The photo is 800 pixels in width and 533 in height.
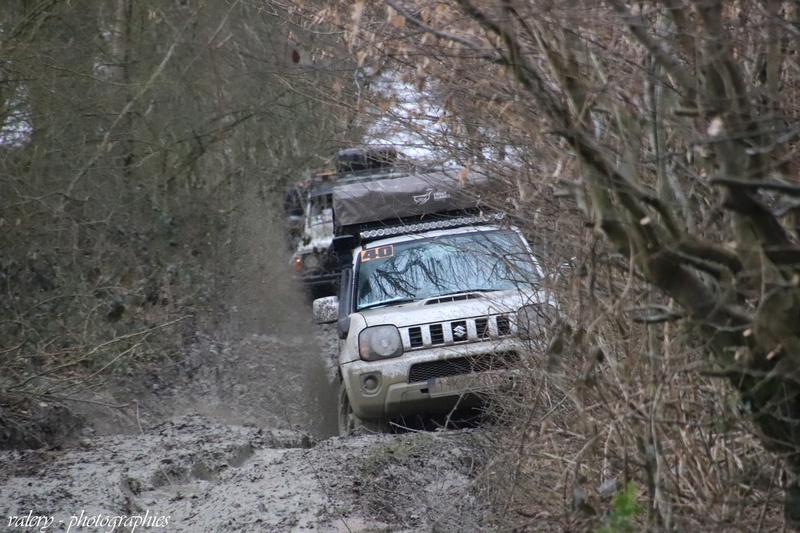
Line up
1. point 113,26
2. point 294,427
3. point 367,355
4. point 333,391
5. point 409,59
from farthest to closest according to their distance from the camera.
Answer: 1. point 113,26
2. point 333,391
3. point 294,427
4. point 367,355
5. point 409,59

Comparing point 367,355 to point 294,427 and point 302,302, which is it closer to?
point 294,427

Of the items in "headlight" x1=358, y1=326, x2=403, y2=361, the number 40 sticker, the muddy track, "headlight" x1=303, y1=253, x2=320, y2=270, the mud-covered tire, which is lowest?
the mud-covered tire

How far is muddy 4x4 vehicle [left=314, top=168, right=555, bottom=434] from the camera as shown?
7066 mm

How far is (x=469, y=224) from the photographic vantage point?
7957 mm

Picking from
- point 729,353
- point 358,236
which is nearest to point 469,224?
point 358,236

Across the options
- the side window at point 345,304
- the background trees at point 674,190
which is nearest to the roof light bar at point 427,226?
the side window at point 345,304

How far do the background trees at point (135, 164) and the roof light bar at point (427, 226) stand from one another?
1.14m

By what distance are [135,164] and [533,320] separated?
10116 millimetres

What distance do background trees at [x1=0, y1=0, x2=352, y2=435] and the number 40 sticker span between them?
4.11 feet

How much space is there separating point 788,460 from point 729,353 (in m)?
0.47

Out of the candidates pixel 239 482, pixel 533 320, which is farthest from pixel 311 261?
pixel 533 320

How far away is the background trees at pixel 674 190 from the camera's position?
10.5ft

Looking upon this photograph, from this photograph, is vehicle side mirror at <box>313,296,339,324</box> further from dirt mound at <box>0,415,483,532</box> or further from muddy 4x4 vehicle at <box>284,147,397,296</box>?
muddy 4x4 vehicle at <box>284,147,397,296</box>

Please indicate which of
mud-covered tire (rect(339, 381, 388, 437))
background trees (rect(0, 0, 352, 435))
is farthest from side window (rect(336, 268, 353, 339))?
background trees (rect(0, 0, 352, 435))
